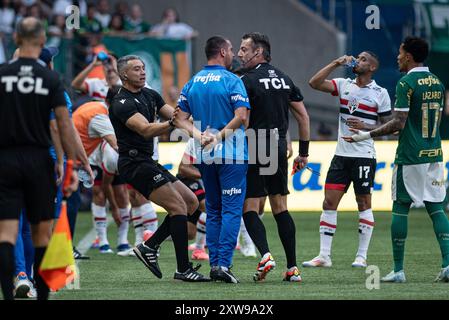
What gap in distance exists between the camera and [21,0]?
Result: 25.3 meters

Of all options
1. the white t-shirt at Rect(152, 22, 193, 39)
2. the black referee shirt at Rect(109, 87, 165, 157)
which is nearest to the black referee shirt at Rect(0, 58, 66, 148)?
the black referee shirt at Rect(109, 87, 165, 157)

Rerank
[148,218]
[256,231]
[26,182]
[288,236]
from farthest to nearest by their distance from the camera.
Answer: [148,218] → [288,236] → [256,231] → [26,182]

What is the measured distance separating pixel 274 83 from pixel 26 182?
11.7ft

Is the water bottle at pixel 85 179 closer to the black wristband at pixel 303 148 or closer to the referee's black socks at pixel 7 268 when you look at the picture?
the black wristband at pixel 303 148

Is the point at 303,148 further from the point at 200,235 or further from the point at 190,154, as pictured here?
the point at 200,235

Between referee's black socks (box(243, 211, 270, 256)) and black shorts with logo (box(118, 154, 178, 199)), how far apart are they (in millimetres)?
903

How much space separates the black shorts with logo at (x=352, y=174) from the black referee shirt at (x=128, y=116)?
2658 millimetres

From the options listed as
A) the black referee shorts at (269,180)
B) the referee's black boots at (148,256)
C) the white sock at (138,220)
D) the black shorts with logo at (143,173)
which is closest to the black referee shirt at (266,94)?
the black referee shorts at (269,180)

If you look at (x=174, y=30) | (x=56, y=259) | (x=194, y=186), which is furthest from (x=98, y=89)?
(x=174, y=30)

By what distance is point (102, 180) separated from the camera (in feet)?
50.6

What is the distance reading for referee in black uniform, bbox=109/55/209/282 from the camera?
11.0 metres

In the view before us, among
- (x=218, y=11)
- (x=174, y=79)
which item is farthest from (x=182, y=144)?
(x=218, y=11)

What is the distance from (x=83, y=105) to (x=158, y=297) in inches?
221

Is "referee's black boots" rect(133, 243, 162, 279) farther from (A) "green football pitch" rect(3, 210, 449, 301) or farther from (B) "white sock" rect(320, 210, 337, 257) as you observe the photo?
(B) "white sock" rect(320, 210, 337, 257)
